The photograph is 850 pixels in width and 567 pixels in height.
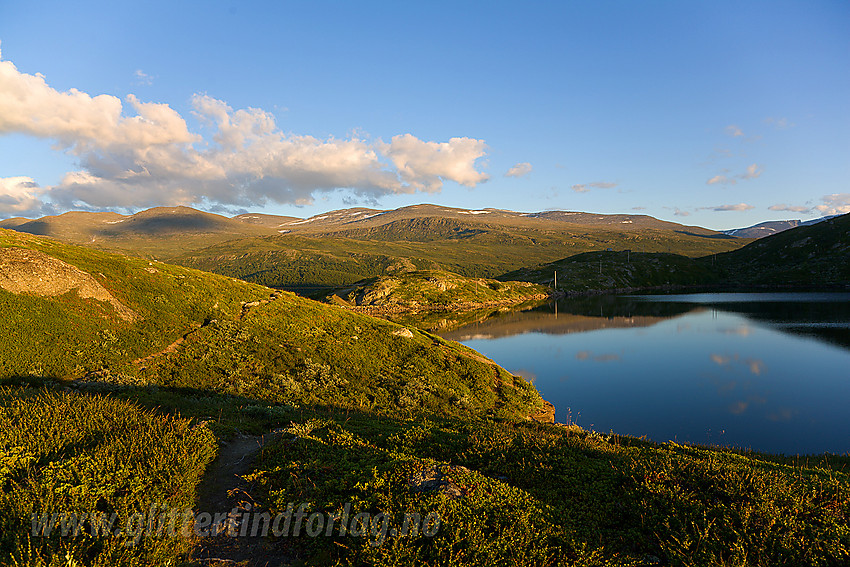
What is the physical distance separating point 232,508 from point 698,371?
2581 inches

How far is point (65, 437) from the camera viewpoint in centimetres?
1084

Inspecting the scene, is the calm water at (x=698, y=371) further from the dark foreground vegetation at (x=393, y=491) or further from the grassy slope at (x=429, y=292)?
the grassy slope at (x=429, y=292)

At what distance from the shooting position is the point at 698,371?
57188 millimetres

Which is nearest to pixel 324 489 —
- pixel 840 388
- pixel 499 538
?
pixel 499 538

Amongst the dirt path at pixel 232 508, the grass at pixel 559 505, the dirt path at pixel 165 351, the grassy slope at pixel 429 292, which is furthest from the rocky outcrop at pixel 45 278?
the grassy slope at pixel 429 292

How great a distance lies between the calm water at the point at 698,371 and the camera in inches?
1521

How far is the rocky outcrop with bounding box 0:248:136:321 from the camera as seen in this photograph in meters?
28.3

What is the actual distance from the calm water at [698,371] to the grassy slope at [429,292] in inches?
1591

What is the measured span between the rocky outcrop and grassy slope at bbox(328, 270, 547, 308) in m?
107

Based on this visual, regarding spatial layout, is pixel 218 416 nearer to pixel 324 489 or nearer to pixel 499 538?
pixel 324 489

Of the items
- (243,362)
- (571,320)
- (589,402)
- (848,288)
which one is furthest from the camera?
(848,288)

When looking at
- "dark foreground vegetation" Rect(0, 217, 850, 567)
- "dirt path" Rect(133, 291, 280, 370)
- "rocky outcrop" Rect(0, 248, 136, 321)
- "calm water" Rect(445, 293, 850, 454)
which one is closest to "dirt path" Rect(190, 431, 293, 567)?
"dark foreground vegetation" Rect(0, 217, 850, 567)

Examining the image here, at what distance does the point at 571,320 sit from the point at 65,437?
118 meters

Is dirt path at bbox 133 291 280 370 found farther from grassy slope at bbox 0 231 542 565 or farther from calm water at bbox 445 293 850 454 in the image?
calm water at bbox 445 293 850 454
